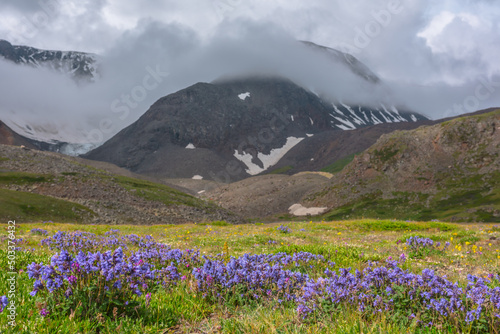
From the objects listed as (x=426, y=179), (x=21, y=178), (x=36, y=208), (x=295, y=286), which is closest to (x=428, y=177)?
(x=426, y=179)

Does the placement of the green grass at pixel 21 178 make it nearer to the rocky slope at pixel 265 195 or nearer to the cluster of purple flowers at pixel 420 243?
the rocky slope at pixel 265 195

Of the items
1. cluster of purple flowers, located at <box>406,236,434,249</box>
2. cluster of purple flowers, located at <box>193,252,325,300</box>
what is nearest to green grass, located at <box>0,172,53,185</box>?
cluster of purple flowers, located at <box>406,236,434,249</box>

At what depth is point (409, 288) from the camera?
537 cm

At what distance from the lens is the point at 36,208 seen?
2073 inches

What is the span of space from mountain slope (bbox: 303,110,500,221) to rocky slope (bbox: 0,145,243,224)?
36.0 metres

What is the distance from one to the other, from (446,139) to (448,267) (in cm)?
9521

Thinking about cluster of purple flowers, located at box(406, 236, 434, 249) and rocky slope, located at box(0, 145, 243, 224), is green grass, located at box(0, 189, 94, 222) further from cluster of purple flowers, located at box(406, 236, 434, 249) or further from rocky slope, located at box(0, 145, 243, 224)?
cluster of purple flowers, located at box(406, 236, 434, 249)

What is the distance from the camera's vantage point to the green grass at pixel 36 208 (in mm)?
47781

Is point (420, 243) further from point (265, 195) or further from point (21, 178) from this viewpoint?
point (265, 195)

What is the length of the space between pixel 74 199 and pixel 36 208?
14.6 meters

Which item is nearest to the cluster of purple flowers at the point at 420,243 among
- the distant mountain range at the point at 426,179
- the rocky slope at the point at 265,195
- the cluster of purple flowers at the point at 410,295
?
the cluster of purple flowers at the point at 410,295

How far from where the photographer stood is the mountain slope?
77.2 meters

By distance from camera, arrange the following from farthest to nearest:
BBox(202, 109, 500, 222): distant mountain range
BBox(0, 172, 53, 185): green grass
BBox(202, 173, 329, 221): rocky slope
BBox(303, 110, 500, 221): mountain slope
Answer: BBox(202, 173, 329, 221): rocky slope < BBox(303, 110, 500, 221): mountain slope < BBox(202, 109, 500, 222): distant mountain range < BBox(0, 172, 53, 185): green grass

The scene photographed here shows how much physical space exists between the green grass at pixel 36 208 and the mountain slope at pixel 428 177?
62.3m
